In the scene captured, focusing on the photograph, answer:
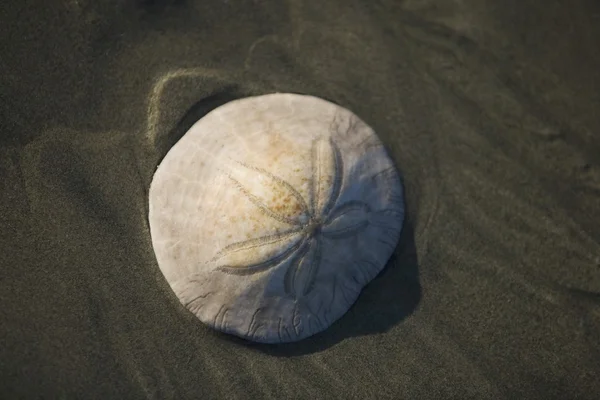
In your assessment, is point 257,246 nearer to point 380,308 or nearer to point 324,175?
point 324,175

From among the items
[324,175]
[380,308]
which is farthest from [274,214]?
[380,308]

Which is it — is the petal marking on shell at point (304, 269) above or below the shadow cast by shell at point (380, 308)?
above

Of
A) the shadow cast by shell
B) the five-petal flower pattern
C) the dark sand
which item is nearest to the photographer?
the five-petal flower pattern

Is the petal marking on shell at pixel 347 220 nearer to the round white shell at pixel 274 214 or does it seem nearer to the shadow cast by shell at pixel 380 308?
the round white shell at pixel 274 214

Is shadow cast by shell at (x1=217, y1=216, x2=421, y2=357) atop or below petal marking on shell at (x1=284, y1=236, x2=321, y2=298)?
below

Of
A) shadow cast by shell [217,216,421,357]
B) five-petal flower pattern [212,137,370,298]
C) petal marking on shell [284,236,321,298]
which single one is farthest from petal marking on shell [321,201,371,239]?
shadow cast by shell [217,216,421,357]

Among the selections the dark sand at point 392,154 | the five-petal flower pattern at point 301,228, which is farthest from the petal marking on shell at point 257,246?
the dark sand at point 392,154

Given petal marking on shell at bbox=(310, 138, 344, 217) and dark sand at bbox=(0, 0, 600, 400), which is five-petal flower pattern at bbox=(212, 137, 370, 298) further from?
dark sand at bbox=(0, 0, 600, 400)
